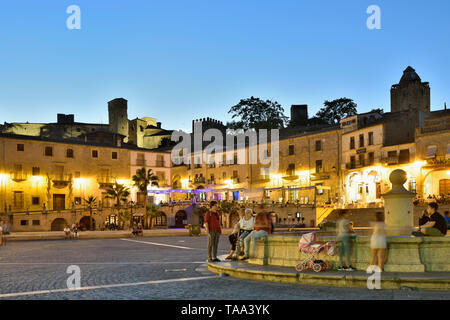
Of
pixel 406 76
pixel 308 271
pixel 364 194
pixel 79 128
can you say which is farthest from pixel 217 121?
pixel 308 271

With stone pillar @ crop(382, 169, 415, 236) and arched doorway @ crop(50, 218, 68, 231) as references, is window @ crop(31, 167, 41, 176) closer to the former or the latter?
arched doorway @ crop(50, 218, 68, 231)

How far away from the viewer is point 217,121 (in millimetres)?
92062

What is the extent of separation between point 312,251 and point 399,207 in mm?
4251

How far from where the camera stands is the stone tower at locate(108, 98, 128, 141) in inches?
3821

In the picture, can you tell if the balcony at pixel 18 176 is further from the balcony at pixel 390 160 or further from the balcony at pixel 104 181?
the balcony at pixel 390 160

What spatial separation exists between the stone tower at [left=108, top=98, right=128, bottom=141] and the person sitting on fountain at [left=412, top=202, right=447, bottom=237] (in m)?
89.4

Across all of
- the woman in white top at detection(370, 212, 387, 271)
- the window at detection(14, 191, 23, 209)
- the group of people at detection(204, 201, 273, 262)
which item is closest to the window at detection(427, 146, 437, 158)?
the group of people at detection(204, 201, 273, 262)

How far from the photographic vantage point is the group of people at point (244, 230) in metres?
12.8

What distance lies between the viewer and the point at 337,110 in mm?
76625

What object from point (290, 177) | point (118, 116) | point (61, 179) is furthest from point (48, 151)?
point (118, 116)

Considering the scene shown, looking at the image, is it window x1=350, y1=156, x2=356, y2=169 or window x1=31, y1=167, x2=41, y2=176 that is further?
window x1=31, y1=167, x2=41, y2=176

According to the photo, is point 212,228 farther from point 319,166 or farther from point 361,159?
point 319,166

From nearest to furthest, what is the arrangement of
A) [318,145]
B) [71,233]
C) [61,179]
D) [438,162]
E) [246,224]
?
1. [246,224]
2. [71,233]
3. [438,162]
4. [61,179]
5. [318,145]

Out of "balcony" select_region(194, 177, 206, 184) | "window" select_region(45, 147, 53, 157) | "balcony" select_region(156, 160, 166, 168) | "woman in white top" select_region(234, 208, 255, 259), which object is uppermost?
"window" select_region(45, 147, 53, 157)
